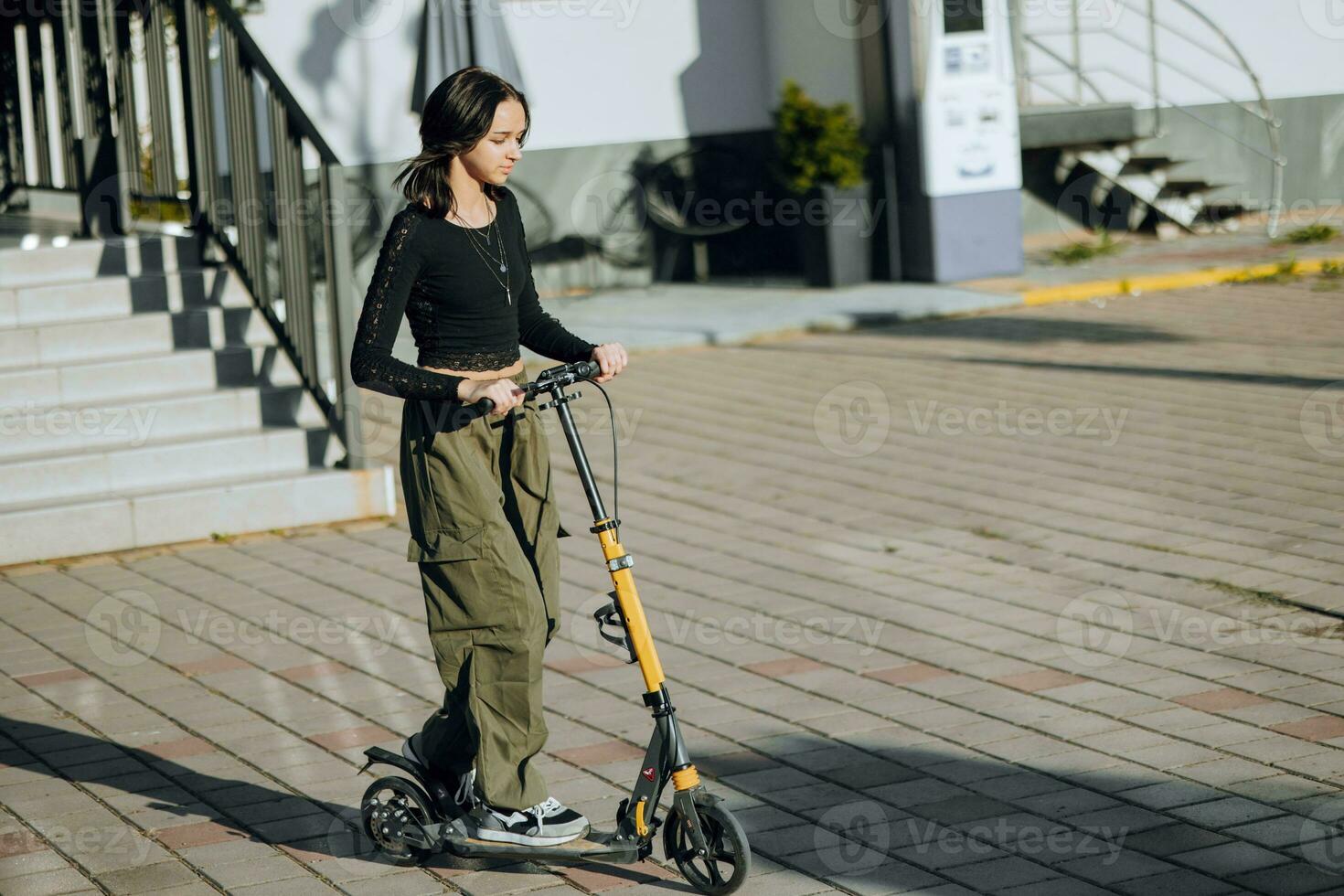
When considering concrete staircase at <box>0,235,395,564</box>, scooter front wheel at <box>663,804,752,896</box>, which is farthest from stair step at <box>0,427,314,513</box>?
scooter front wheel at <box>663,804,752,896</box>

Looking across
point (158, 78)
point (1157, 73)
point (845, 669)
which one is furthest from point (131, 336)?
point (1157, 73)

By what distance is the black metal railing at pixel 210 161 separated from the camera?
7.71 m

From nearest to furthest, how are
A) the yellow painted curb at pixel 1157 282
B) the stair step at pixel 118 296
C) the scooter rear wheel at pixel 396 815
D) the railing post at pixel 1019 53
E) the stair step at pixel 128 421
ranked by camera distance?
the scooter rear wheel at pixel 396 815 < the stair step at pixel 128 421 < the stair step at pixel 118 296 < the yellow painted curb at pixel 1157 282 < the railing post at pixel 1019 53

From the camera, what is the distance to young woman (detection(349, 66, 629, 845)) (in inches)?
149

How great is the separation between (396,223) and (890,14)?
36.3 ft

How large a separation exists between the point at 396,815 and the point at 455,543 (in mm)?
731

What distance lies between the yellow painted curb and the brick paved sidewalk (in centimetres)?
394

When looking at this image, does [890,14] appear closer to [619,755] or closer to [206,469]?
[206,469]

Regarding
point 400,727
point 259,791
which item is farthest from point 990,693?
point 259,791

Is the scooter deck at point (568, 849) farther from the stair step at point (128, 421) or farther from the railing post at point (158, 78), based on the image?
the railing post at point (158, 78)

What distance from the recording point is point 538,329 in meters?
4.16

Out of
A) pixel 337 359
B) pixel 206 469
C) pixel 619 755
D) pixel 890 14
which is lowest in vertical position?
pixel 619 755

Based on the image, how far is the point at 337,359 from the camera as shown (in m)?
Result: 7.72

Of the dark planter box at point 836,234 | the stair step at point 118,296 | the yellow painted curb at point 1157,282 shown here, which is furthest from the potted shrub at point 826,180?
the stair step at point 118,296
